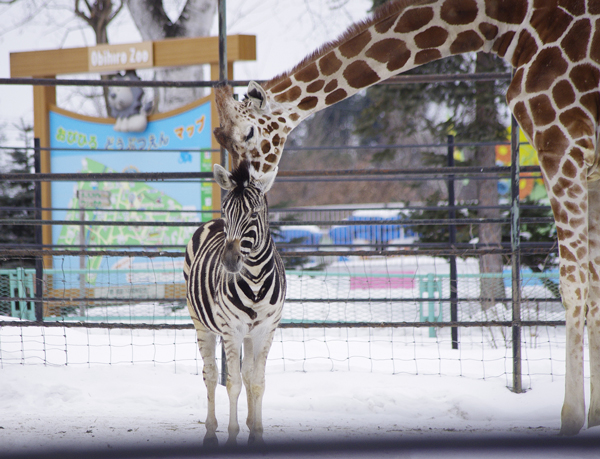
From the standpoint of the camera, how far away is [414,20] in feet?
9.40

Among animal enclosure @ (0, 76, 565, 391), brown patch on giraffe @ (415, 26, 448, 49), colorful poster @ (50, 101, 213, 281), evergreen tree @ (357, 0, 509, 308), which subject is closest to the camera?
brown patch on giraffe @ (415, 26, 448, 49)

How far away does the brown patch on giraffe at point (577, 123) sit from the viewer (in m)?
2.56

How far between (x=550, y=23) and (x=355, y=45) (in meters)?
1.03

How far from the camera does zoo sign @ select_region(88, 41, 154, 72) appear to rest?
32.0ft

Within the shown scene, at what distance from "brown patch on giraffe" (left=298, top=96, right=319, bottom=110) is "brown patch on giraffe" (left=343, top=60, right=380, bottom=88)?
0.23 m

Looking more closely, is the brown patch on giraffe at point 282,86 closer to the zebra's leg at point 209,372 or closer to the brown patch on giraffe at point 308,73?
the brown patch on giraffe at point 308,73

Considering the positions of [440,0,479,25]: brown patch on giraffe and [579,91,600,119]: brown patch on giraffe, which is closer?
[579,91,600,119]: brown patch on giraffe

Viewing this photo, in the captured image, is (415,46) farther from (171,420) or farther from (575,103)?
(171,420)

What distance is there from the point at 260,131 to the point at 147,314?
19.4ft

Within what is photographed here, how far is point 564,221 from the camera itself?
8.50ft

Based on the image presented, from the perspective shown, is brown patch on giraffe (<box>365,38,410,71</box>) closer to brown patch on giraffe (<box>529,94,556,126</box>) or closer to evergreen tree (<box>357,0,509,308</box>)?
brown patch on giraffe (<box>529,94,556,126</box>)

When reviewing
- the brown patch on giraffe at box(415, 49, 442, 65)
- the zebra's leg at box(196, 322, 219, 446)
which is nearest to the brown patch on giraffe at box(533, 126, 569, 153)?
the brown patch on giraffe at box(415, 49, 442, 65)

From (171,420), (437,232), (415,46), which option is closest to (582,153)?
(415,46)

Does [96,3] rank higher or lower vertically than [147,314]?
higher
